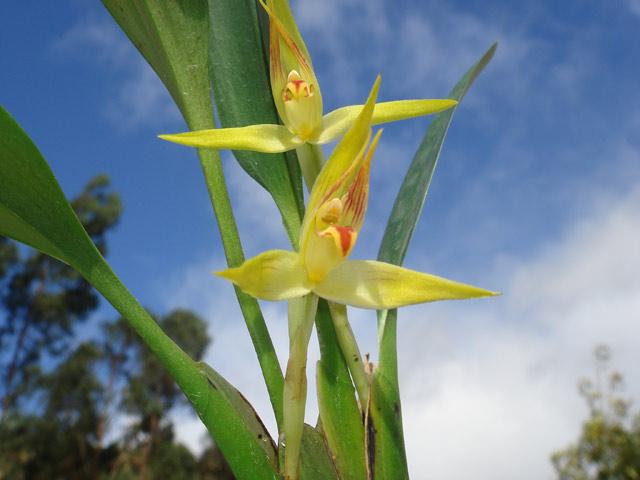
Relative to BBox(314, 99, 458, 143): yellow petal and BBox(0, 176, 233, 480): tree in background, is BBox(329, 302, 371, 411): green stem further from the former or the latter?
BBox(0, 176, 233, 480): tree in background

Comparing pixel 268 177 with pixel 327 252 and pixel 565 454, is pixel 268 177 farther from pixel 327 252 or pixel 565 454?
pixel 565 454

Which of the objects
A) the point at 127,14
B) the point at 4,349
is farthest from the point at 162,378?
the point at 127,14

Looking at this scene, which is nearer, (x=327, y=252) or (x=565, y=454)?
(x=327, y=252)

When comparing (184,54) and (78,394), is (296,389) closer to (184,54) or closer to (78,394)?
(184,54)

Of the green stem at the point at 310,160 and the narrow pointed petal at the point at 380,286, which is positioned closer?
the narrow pointed petal at the point at 380,286

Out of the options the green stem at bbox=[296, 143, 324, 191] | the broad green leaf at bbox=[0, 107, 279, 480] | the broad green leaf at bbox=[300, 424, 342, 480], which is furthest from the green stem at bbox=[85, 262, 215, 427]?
the green stem at bbox=[296, 143, 324, 191]

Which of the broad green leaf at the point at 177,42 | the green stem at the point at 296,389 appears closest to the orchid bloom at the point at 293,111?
Answer: the broad green leaf at the point at 177,42

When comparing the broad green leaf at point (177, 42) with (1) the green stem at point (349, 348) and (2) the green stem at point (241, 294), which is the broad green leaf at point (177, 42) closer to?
(2) the green stem at point (241, 294)
